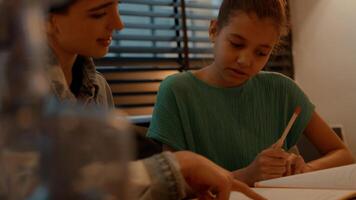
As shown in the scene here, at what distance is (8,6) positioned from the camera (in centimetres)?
16

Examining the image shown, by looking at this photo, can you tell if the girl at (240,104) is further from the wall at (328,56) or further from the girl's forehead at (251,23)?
the wall at (328,56)

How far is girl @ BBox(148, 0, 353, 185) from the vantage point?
3.64 ft

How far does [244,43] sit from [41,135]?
0.98 metres

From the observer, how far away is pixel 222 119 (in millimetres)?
1193

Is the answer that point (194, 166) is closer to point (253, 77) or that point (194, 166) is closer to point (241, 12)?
point (241, 12)

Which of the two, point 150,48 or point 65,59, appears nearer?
point 65,59

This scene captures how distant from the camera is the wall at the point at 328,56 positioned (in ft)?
7.32

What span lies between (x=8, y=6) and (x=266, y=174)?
84cm

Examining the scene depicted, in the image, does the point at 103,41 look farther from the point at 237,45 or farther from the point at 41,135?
the point at 41,135

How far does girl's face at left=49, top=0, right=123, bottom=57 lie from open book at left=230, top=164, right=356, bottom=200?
1.05ft

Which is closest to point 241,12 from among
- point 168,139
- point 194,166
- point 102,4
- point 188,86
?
point 188,86

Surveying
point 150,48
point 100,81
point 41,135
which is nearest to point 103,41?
point 100,81

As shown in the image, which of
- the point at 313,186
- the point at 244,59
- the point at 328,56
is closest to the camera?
the point at 313,186

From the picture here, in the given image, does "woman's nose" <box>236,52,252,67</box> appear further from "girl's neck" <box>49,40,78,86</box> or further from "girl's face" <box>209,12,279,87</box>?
"girl's neck" <box>49,40,78,86</box>
